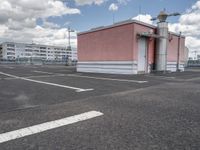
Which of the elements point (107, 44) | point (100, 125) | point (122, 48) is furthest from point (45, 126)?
point (107, 44)

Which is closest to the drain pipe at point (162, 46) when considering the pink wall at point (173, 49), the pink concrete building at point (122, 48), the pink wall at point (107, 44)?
the pink concrete building at point (122, 48)

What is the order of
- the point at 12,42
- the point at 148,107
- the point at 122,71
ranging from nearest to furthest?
the point at 148,107 < the point at 122,71 < the point at 12,42

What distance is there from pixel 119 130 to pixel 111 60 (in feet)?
34.4

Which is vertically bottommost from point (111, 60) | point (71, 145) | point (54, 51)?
point (71, 145)

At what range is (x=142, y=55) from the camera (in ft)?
39.6

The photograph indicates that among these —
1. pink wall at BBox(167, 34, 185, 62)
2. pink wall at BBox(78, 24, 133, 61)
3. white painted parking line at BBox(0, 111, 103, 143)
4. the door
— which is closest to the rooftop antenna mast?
the door

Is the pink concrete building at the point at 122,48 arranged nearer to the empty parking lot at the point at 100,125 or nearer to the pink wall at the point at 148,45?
the pink wall at the point at 148,45

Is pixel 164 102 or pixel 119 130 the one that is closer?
pixel 119 130

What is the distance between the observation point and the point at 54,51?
10556 cm

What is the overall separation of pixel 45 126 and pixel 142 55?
1053 cm

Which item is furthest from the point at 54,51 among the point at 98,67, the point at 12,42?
the point at 98,67

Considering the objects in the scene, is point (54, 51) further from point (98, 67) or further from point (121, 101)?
point (121, 101)

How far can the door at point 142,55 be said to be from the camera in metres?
11.8

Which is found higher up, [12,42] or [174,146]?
[12,42]
